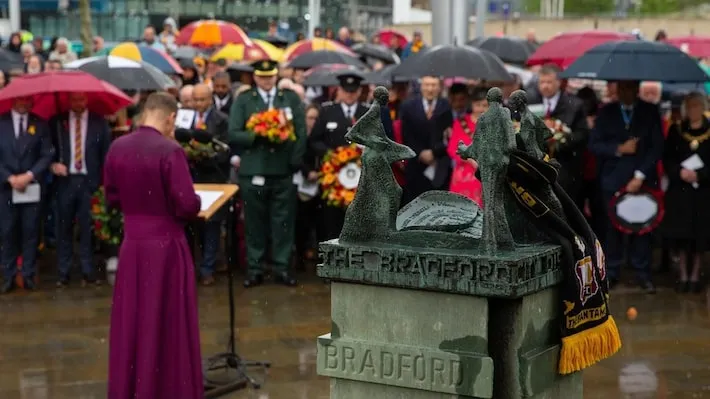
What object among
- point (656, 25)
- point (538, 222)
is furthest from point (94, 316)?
point (656, 25)

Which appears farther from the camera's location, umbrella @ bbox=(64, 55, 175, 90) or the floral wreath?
umbrella @ bbox=(64, 55, 175, 90)

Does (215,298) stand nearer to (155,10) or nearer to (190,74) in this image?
(190,74)

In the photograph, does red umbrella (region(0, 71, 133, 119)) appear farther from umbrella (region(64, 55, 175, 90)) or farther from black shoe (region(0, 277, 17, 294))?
black shoe (region(0, 277, 17, 294))

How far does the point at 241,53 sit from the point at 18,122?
6.98 m

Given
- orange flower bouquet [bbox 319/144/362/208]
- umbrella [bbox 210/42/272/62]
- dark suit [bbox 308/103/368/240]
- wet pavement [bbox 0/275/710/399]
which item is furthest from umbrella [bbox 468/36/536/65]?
wet pavement [bbox 0/275/710/399]

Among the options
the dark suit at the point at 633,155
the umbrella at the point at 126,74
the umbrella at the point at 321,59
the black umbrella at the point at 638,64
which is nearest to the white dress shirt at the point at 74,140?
the umbrella at the point at 126,74

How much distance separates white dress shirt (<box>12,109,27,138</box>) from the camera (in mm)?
12641

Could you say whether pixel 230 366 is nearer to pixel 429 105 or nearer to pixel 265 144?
pixel 265 144

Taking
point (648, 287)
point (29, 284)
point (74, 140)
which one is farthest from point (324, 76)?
point (648, 287)

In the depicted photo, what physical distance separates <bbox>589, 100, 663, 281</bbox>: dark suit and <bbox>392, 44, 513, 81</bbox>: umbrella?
125 centimetres

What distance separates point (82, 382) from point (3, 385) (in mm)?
546

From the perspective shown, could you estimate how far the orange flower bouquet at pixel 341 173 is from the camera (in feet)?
41.7

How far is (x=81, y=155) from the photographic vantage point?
12.8 metres

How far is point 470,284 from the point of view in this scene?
13.7 ft
